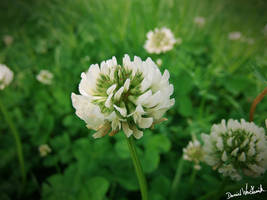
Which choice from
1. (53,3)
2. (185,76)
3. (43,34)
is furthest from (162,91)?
(43,34)

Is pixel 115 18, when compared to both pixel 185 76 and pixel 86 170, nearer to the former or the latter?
pixel 185 76

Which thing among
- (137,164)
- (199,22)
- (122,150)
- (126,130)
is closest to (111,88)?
(126,130)

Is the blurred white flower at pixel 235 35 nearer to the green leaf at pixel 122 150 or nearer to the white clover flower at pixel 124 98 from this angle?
the green leaf at pixel 122 150

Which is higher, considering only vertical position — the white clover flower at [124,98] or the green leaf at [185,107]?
the green leaf at [185,107]

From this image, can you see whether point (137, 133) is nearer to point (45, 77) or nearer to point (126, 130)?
point (126, 130)

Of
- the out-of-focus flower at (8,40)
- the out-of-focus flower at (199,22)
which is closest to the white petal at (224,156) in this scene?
the out-of-focus flower at (199,22)

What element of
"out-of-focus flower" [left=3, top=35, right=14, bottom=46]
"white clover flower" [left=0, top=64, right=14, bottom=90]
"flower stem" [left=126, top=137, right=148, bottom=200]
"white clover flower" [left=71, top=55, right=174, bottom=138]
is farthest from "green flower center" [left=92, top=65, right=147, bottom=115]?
"out-of-focus flower" [left=3, top=35, right=14, bottom=46]
